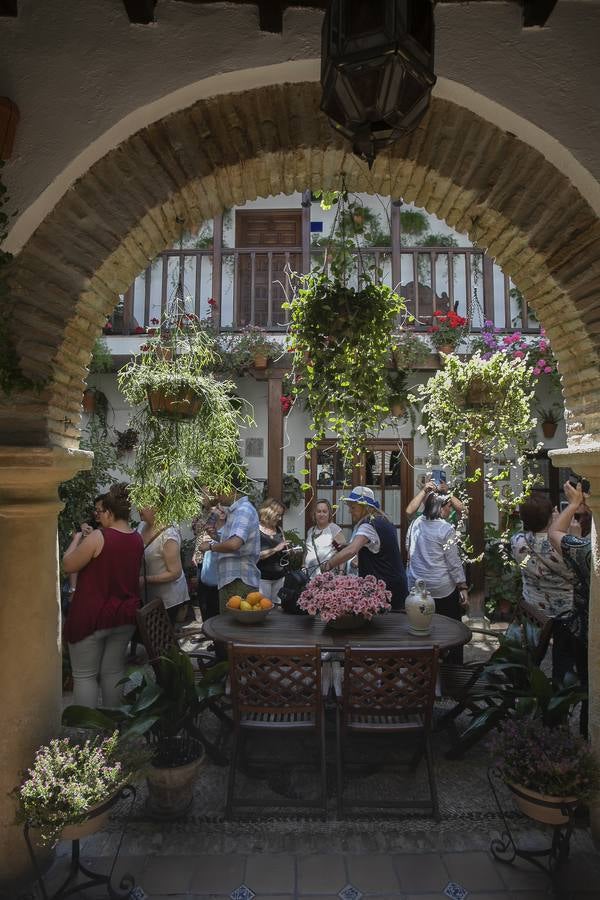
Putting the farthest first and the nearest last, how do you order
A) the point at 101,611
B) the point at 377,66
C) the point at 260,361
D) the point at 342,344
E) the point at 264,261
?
the point at 264,261 → the point at 260,361 → the point at 101,611 → the point at 342,344 → the point at 377,66

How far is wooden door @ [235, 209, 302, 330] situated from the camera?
7696 millimetres

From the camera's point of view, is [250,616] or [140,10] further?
[250,616]

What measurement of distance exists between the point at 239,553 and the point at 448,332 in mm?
3922

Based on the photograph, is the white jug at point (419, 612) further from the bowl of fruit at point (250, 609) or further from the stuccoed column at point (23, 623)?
the stuccoed column at point (23, 623)

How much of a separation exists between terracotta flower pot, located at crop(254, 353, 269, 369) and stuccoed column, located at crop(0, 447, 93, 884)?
4704 millimetres

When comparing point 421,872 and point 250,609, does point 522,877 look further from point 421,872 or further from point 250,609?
point 250,609

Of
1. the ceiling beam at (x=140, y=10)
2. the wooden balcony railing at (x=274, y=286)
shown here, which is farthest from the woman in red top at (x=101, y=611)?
the wooden balcony railing at (x=274, y=286)

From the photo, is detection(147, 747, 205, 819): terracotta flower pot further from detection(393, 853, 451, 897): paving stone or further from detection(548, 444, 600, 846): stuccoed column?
detection(548, 444, 600, 846): stuccoed column

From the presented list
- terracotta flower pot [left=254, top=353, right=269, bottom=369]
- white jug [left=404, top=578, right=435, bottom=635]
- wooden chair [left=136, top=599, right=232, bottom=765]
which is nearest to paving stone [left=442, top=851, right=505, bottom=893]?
white jug [left=404, top=578, right=435, bottom=635]

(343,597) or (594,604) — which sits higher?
(594,604)

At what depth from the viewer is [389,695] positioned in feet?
10.1

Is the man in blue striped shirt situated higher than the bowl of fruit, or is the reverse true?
the man in blue striped shirt

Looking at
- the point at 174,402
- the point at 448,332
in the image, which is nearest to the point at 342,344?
the point at 174,402

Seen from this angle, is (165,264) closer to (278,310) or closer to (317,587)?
(278,310)
